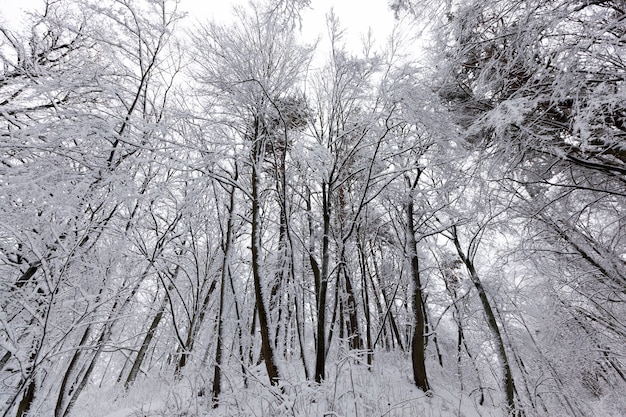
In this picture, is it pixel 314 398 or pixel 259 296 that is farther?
pixel 259 296

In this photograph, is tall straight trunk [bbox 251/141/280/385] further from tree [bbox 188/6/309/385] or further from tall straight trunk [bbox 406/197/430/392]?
tall straight trunk [bbox 406/197/430/392]

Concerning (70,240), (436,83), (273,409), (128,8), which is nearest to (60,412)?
(70,240)

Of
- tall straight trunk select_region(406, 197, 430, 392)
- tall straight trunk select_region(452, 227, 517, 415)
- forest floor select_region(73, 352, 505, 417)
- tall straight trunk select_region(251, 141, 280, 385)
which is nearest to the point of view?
forest floor select_region(73, 352, 505, 417)

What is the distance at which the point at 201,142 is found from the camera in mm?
5094

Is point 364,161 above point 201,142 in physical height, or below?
above

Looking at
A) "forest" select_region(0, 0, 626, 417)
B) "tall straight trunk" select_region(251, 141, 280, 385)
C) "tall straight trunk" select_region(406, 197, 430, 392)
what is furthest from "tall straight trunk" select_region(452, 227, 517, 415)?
"tall straight trunk" select_region(251, 141, 280, 385)

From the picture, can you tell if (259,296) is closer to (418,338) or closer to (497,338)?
(418,338)

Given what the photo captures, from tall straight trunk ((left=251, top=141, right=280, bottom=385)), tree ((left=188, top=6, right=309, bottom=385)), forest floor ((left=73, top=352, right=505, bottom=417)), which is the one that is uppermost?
tree ((left=188, top=6, right=309, bottom=385))

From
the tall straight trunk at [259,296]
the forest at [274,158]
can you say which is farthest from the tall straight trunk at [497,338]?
the tall straight trunk at [259,296]

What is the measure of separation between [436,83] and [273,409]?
5.99 m

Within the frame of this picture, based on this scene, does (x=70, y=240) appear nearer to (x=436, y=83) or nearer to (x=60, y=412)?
(x=60, y=412)

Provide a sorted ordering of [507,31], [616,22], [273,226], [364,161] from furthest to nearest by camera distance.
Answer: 1. [273,226]
2. [364,161]
3. [507,31]
4. [616,22]

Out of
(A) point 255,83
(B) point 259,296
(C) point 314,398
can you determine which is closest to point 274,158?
(A) point 255,83

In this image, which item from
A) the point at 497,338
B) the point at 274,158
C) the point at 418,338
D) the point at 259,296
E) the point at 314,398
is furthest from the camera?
the point at 497,338
